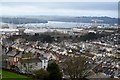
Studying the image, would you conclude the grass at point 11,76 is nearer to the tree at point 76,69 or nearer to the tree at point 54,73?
the tree at point 54,73

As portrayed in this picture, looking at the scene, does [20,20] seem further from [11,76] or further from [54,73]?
[54,73]

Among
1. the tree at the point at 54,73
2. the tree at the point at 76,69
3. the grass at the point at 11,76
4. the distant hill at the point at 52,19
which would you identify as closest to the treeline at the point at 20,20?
the distant hill at the point at 52,19

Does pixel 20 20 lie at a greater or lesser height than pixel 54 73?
greater

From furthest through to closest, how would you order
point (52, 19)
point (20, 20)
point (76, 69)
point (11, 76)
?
1. point (52, 19)
2. point (20, 20)
3. point (11, 76)
4. point (76, 69)

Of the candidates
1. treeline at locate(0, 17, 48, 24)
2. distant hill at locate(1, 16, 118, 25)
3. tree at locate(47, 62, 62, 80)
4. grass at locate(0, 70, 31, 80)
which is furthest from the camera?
distant hill at locate(1, 16, 118, 25)

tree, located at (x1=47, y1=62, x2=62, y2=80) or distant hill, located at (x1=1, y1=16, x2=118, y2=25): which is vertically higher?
distant hill, located at (x1=1, y1=16, x2=118, y2=25)

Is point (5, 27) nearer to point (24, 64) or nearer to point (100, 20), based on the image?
point (100, 20)

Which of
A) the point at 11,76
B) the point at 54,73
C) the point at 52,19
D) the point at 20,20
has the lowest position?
the point at 11,76

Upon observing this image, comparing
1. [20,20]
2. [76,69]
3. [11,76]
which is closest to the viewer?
[76,69]

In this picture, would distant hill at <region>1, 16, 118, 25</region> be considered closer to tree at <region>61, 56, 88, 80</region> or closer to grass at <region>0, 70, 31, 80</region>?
grass at <region>0, 70, 31, 80</region>

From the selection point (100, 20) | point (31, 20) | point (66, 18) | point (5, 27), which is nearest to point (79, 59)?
point (5, 27)

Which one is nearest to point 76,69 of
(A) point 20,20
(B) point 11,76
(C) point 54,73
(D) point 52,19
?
(C) point 54,73

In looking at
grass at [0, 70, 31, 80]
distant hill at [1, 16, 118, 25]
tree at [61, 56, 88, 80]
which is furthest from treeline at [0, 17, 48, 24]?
tree at [61, 56, 88, 80]
